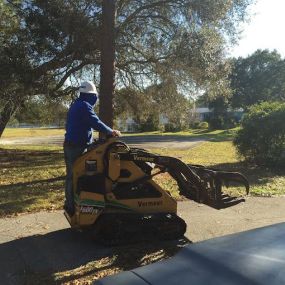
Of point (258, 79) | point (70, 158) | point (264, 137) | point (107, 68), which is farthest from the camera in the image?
point (258, 79)

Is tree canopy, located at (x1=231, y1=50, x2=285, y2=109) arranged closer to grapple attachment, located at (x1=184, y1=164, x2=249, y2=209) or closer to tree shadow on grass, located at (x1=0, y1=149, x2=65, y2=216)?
tree shadow on grass, located at (x1=0, y1=149, x2=65, y2=216)

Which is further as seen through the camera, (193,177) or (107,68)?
(107,68)

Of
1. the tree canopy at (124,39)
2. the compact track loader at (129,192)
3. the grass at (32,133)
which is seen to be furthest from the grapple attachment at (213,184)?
the grass at (32,133)

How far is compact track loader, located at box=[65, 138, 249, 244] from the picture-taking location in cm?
624

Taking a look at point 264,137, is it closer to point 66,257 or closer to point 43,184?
point 43,184

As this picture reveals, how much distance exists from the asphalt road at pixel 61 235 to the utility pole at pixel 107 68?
4.19 meters

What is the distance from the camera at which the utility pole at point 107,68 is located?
12383mm

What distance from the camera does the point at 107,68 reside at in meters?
12.4

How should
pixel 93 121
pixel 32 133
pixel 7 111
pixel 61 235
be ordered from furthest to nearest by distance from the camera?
1. pixel 32 133
2. pixel 7 111
3. pixel 61 235
4. pixel 93 121

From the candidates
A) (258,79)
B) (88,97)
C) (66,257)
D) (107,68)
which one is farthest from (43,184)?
(258,79)

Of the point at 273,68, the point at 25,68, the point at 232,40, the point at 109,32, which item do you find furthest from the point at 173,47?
the point at 273,68

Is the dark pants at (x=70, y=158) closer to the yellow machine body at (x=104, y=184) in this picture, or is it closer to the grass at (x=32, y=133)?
the yellow machine body at (x=104, y=184)

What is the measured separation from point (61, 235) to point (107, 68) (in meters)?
6.27

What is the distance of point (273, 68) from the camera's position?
75.2 m
